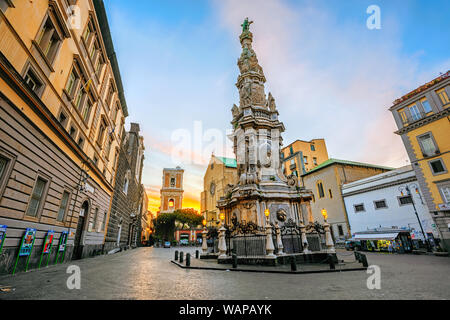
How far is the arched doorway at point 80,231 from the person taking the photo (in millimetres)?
14670

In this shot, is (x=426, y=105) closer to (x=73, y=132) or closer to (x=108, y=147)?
(x=73, y=132)

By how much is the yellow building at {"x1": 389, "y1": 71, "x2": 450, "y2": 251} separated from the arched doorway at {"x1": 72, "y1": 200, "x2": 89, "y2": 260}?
30768mm

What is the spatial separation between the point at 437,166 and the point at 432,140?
2719mm

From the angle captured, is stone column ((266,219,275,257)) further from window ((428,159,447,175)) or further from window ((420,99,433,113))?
window ((420,99,433,113))

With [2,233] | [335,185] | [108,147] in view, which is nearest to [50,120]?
[2,233]

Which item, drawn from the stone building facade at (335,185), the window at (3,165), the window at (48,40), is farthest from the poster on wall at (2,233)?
the stone building facade at (335,185)

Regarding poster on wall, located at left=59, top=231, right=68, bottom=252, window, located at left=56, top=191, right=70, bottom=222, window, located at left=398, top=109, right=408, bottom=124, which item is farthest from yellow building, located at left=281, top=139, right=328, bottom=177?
poster on wall, located at left=59, top=231, right=68, bottom=252

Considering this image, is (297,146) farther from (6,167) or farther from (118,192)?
(6,167)

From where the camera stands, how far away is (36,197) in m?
9.03

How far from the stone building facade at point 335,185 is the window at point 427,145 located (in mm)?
12032

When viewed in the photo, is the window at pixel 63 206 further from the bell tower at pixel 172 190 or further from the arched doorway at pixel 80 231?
the bell tower at pixel 172 190

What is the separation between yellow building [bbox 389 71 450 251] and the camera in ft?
62.8
